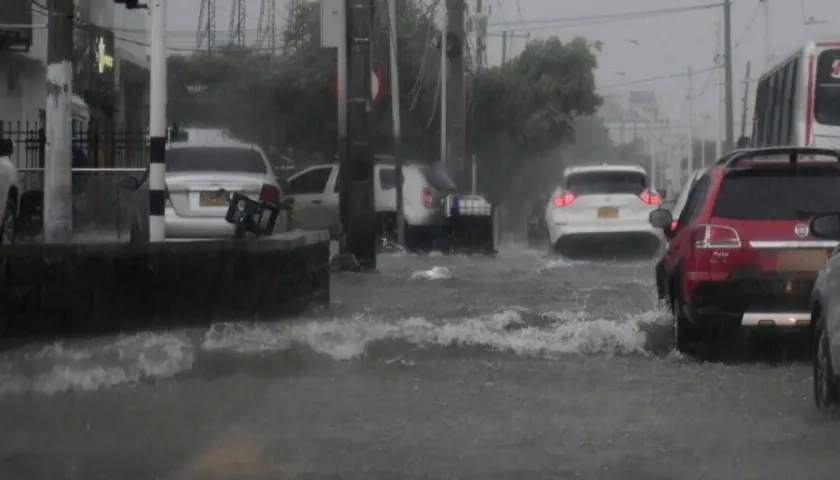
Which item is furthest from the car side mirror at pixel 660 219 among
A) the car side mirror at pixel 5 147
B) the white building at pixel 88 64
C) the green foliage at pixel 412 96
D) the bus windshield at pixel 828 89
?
the green foliage at pixel 412 96

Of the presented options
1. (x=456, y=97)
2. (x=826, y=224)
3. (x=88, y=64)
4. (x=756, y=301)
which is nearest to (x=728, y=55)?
(x=456, y=97)

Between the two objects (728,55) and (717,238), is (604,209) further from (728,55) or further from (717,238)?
(728,55)

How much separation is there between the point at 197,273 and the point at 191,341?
1056 mm

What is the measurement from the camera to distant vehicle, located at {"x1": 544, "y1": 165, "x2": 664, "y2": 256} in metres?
25.9

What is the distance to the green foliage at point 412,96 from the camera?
4206 centimetres

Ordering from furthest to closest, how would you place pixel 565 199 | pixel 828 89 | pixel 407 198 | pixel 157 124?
1. pixel 407 198
2. pixel 565 199
3. pixel 828 89
4. pixel 157 124

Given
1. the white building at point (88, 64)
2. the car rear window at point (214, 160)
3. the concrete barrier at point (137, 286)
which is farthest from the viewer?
the white building at point (88, 64)

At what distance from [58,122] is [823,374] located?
888 centimetres

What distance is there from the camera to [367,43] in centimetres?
2125

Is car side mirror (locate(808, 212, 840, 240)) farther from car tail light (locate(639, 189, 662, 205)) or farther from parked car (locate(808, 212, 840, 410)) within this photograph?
car tail light (locate(639, 189, 662, 205))

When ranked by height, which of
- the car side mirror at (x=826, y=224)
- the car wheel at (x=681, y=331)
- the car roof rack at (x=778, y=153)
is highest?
the car roof rack at (x=778, y=153)

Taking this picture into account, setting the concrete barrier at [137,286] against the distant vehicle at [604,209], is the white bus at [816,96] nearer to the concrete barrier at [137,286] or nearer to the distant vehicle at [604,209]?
the distant vehicle at [604,209]

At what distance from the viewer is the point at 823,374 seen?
9453mm

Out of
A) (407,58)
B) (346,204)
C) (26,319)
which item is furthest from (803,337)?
(407,58)
